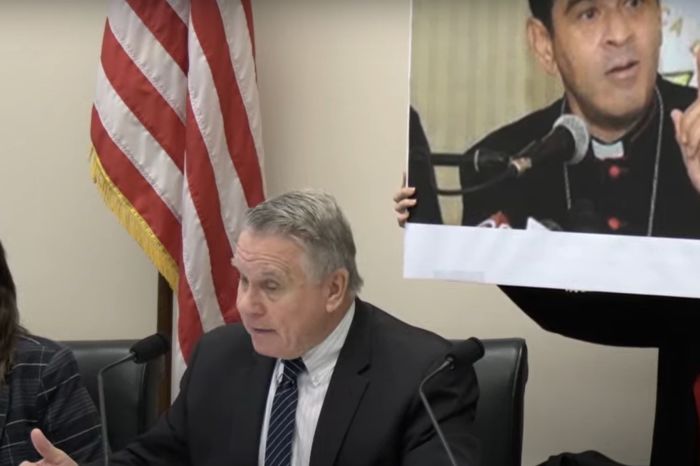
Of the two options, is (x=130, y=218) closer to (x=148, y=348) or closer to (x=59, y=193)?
(x=59, y=193)

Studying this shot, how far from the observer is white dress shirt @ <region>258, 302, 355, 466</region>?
221 centimetres

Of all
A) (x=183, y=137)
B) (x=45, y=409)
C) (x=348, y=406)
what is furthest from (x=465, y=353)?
(x=183, y=137)

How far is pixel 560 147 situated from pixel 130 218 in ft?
5.34

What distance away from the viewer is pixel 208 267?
3418 millimetres

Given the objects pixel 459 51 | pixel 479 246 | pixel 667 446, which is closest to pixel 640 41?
pixel 459 51

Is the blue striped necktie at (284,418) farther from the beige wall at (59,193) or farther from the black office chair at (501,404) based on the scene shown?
the beige wall at (59,193)

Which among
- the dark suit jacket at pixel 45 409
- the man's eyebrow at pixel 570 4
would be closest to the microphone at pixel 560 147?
the man's eyebrow at pixel 570 4

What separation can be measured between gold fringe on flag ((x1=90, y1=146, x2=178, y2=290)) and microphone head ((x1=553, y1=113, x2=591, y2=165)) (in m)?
1.59

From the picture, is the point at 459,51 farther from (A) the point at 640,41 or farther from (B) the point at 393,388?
(B) the point at 393,388

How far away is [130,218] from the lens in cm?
344

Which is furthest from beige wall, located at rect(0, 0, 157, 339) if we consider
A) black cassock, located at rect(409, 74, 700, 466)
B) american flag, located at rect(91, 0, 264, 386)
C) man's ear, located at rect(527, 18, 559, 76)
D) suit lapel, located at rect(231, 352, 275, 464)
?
man's ear, located at rect(527, 18, 559, 76)

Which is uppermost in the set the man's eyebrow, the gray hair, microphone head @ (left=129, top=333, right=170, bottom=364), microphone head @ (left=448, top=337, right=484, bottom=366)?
the man's eyebrow

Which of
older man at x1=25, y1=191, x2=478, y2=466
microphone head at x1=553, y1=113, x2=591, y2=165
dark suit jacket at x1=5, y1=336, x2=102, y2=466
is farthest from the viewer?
dark suit jacket at x1=5, y1=336, x2=102, y2=466

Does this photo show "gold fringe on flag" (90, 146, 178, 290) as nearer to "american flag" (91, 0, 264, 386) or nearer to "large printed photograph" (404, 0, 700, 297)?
"american flag" (91, 0, 264, 386)
